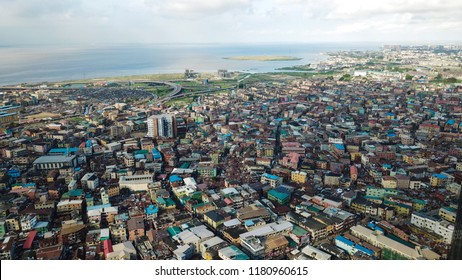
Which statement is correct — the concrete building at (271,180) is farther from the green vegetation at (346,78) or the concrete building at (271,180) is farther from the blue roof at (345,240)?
the green vegetation at (346,78)

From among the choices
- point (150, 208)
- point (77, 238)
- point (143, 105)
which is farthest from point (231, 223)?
point (143, 105)

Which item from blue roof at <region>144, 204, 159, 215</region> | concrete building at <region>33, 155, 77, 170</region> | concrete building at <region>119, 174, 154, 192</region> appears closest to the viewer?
blue roof at <region>144, 204, 159, 215</region>

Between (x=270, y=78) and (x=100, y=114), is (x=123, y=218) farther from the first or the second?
(x=270, y=78)

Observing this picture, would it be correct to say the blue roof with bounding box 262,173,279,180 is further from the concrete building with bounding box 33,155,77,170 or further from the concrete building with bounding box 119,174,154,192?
the concrete building with bounding box 33,155,77,170

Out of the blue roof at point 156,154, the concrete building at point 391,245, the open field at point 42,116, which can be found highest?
the open field at point 42,116

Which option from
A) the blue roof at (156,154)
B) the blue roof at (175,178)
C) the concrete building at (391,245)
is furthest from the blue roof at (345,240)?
the blue roof at (156,154)

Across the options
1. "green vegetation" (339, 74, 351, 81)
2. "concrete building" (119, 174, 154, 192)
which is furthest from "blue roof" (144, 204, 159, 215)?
"green vegetation" (339, 74, 351, 81)
